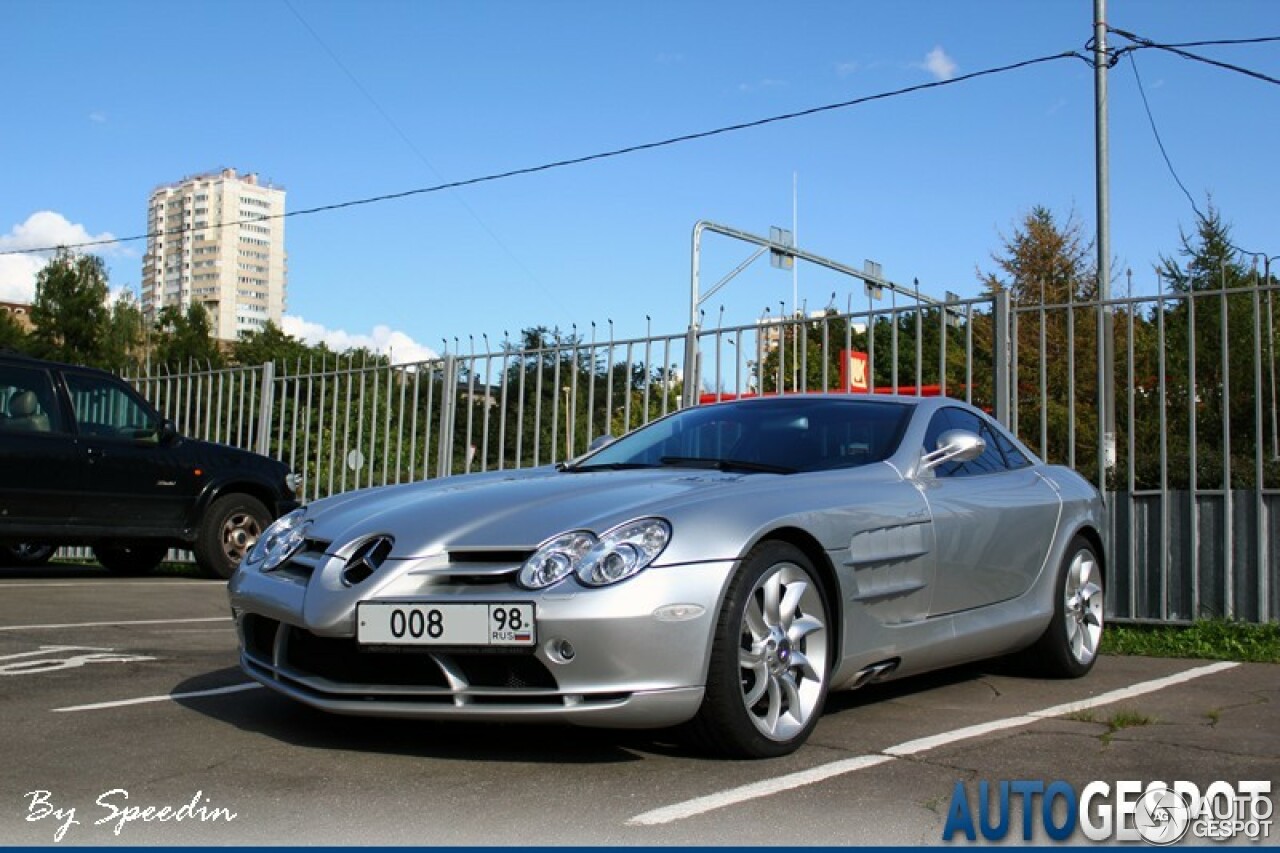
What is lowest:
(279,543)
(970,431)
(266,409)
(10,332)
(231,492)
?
(279,543)

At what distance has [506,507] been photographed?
4.41 meters

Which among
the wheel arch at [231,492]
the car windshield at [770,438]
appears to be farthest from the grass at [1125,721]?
the wheel arch at [231,492]

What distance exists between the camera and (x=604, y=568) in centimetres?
402

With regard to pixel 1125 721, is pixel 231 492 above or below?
above

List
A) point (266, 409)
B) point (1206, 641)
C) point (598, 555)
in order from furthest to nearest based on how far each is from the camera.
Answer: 1. point (266, 409)
2. point (1206, 641)
3. point (598, 555)

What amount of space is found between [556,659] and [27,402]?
331 inches

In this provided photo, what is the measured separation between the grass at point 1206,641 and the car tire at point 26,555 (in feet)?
33.9

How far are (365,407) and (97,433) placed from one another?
279 cm

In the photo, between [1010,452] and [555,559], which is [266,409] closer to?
[1010,452]

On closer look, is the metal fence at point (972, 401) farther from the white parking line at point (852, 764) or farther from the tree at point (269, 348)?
the tree at point (269, 348)

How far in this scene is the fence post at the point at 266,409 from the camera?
14086 mm

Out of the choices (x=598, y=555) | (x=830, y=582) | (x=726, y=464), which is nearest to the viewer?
(x=598, y=555)

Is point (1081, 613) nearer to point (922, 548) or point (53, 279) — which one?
point (922, 548)

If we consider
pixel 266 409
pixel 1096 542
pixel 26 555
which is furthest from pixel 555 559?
pixel 26 555
